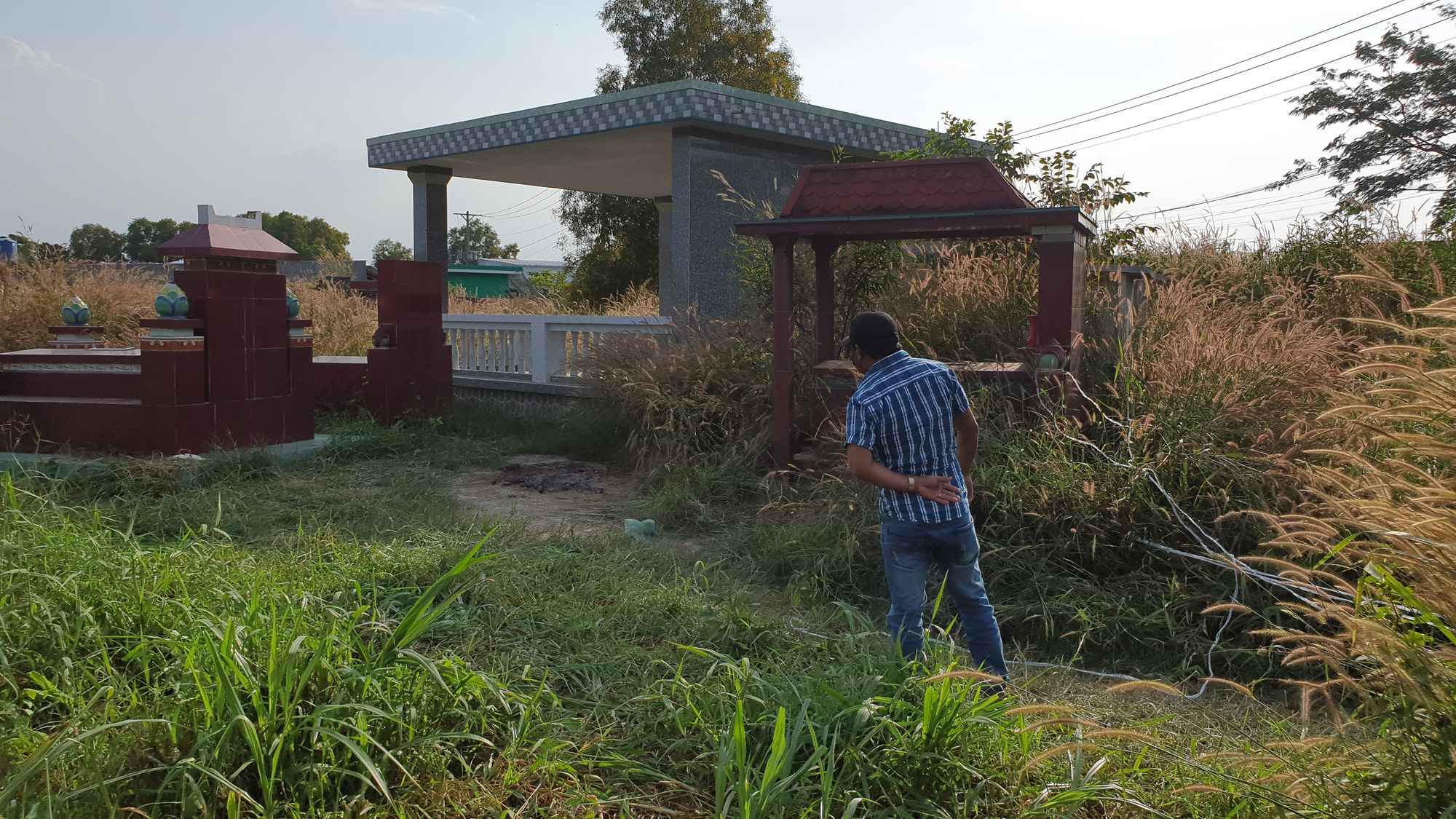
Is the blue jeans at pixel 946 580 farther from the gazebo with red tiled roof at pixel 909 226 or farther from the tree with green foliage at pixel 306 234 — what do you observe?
the tree with green foliage at pixel 306 234

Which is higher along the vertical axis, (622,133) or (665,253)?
(622,133)

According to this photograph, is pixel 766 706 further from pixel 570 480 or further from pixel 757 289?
pixel 757 289

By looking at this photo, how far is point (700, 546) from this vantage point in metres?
6.15

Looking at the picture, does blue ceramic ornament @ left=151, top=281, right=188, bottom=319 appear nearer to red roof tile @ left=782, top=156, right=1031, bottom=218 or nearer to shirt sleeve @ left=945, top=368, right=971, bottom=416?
red roof tile @ left=782, top=156, right=1031, bottom=218

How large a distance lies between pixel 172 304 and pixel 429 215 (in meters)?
8.56

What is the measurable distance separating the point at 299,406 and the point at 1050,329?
6715mm

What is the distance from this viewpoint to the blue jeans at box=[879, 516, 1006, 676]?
12.1 feet

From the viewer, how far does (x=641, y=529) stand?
21.1 feet

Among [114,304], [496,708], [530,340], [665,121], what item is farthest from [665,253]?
[496,708]

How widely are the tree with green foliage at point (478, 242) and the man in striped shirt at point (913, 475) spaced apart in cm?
6469

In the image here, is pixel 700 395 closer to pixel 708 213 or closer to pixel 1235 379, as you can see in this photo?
pixel 1235 379

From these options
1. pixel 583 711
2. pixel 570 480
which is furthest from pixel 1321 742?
pixel 570 480

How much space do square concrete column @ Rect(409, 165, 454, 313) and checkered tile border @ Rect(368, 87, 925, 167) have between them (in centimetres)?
81

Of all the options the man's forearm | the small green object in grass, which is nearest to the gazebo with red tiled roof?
the small green object in grass
